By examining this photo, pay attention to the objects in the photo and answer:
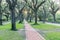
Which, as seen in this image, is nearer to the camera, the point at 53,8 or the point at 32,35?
the point at 32,35

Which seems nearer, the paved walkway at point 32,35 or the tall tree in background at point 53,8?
the paved walkway at point 32,35

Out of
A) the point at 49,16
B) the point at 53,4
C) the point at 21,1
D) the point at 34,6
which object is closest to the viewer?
the point at 21,1

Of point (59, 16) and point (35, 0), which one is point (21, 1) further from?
point (59, 16)

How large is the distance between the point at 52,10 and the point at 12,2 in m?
59.2

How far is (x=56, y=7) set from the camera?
86250 millimetres

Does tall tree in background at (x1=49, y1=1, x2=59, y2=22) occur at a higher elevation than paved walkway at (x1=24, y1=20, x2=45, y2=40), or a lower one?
higher

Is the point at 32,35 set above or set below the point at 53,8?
below

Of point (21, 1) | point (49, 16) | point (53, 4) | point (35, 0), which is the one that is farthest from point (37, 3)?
point (49, 16)

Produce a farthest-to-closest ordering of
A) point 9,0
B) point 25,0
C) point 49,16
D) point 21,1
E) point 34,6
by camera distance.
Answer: point 49,16 < point 34,6 < point 25,0 < point 21,1 < point 9,0

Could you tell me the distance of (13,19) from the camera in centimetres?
2555

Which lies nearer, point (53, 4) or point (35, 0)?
point (35, 0)

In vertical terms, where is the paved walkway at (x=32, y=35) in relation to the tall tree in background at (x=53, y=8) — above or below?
below

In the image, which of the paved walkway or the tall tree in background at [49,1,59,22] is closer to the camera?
the paved walkway

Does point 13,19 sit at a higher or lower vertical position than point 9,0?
lower
